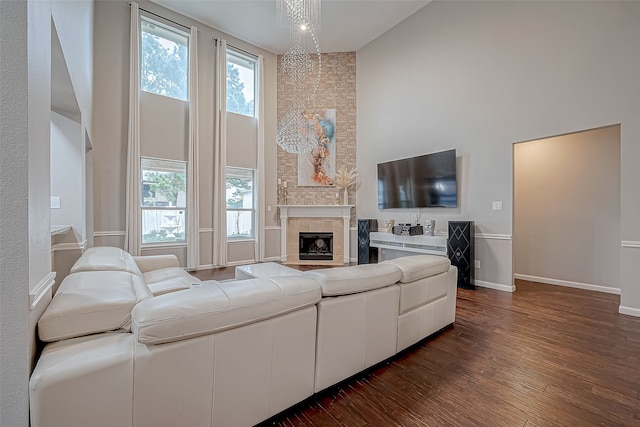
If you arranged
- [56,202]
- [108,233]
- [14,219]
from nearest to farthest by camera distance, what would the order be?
[14,219] < [56,202] < [108,233]

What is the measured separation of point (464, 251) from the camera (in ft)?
14.1

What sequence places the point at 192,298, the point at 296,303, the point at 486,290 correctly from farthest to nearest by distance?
the point at 486,290 < the point at 296,303 < the point at 192,298

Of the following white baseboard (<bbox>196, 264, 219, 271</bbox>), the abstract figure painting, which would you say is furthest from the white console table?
white baseboard (<bbox>196, 264, 219, 271</bbox>)

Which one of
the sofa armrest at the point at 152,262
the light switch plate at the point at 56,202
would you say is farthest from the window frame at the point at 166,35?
the sofa armrest at the point at 152,262

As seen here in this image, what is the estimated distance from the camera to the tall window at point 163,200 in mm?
5168

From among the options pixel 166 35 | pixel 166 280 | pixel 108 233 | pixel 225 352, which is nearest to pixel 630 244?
pixel 225 352

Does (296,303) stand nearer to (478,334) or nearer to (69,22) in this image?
(478,334)

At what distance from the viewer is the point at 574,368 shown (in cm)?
201

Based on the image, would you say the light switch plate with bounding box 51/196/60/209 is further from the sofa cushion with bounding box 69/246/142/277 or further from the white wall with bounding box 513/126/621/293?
the white wall with bounding box 513/126/621/293

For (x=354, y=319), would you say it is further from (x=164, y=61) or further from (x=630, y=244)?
(x=164, y=61)

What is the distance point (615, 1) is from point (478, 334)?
4.06 metres

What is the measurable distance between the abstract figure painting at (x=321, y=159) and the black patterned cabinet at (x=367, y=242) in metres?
1.35

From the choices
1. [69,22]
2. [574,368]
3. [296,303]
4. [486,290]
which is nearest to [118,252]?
[69,22]

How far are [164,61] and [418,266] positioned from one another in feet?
19.4
